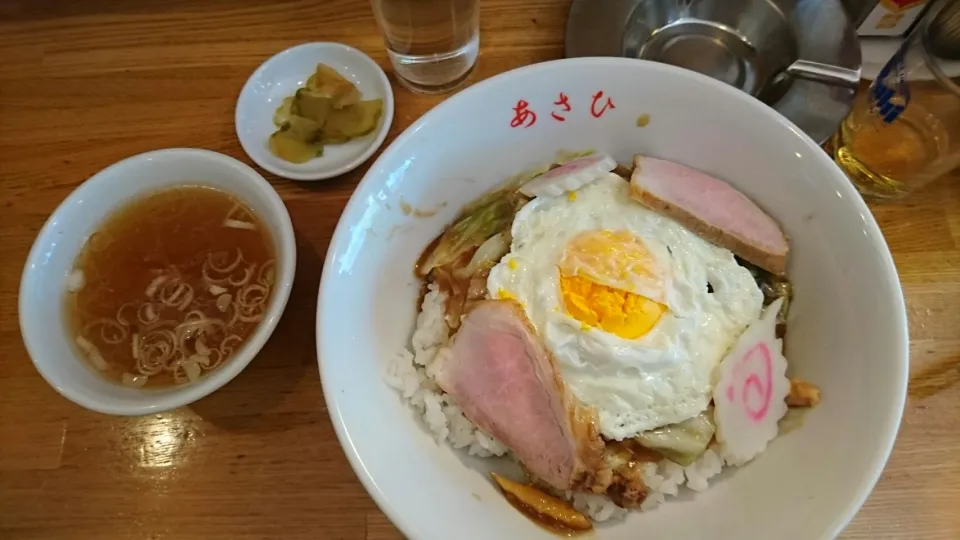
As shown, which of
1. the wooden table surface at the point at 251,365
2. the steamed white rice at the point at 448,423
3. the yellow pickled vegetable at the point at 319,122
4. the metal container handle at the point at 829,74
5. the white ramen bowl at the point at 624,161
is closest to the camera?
the white ramen bowl at the point at 624,161

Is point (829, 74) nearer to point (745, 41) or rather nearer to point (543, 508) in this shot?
→ point (745, 41)

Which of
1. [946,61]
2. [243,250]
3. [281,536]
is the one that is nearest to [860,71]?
[946,61]

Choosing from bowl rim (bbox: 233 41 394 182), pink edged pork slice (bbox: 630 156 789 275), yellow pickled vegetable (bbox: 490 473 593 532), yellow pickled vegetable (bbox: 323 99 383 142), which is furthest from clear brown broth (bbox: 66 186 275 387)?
pink edged pork slice (bbox: 630 156 789 275)

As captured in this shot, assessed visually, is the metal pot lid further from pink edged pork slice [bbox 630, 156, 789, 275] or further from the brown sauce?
the brown sauce

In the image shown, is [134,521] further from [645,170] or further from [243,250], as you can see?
[645,170]

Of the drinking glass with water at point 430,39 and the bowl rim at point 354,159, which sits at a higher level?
the drinking glass with water at point 430,39

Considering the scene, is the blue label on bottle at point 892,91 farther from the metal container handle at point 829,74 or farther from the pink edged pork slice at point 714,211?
the pink edged pork slice at point 714,211

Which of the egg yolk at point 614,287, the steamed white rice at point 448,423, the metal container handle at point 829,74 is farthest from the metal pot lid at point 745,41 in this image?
the steamed white rice at point 448,423
